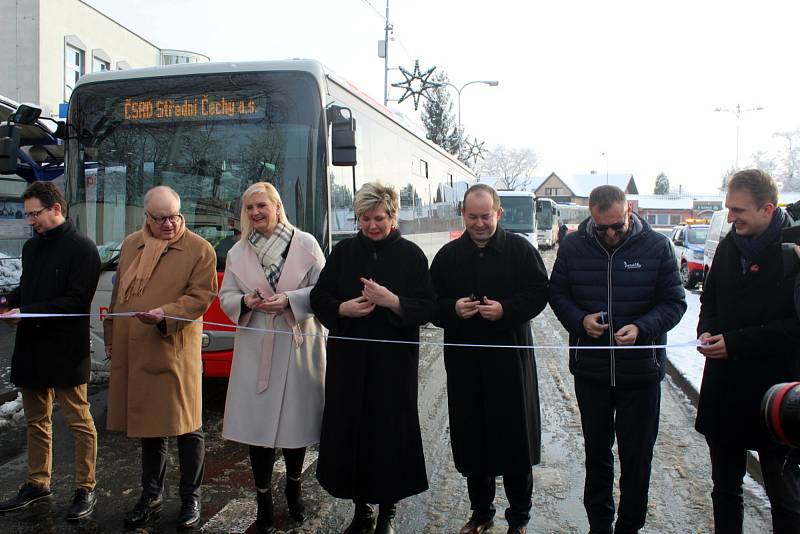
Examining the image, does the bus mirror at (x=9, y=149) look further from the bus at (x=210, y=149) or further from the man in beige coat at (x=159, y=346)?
the man in beige coat at (x=159, y=346)

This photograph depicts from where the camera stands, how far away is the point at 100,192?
630 centimetres

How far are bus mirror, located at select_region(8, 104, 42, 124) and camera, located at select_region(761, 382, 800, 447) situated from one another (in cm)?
658

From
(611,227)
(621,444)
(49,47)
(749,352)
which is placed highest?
(49,47)

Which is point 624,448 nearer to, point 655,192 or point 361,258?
point 361,258

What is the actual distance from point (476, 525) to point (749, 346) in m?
1.87

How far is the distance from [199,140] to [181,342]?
8.70ft

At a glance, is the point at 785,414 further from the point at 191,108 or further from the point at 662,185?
the point at 662,185

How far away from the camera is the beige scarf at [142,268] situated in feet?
13.7

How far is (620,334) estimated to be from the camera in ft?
11.8

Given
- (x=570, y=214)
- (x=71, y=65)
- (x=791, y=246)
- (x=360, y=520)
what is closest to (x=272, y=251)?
(x=360, y=520)

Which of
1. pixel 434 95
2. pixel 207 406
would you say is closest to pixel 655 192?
pixel 434 95

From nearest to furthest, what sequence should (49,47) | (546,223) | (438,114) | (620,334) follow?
(620,334) → (49,47) → (546,223) → (438,114)

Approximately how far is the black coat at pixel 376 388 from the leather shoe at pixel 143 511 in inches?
46.6

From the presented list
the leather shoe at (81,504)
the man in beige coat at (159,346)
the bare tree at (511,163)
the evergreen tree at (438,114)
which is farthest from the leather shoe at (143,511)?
the bare tree at (511,163)
